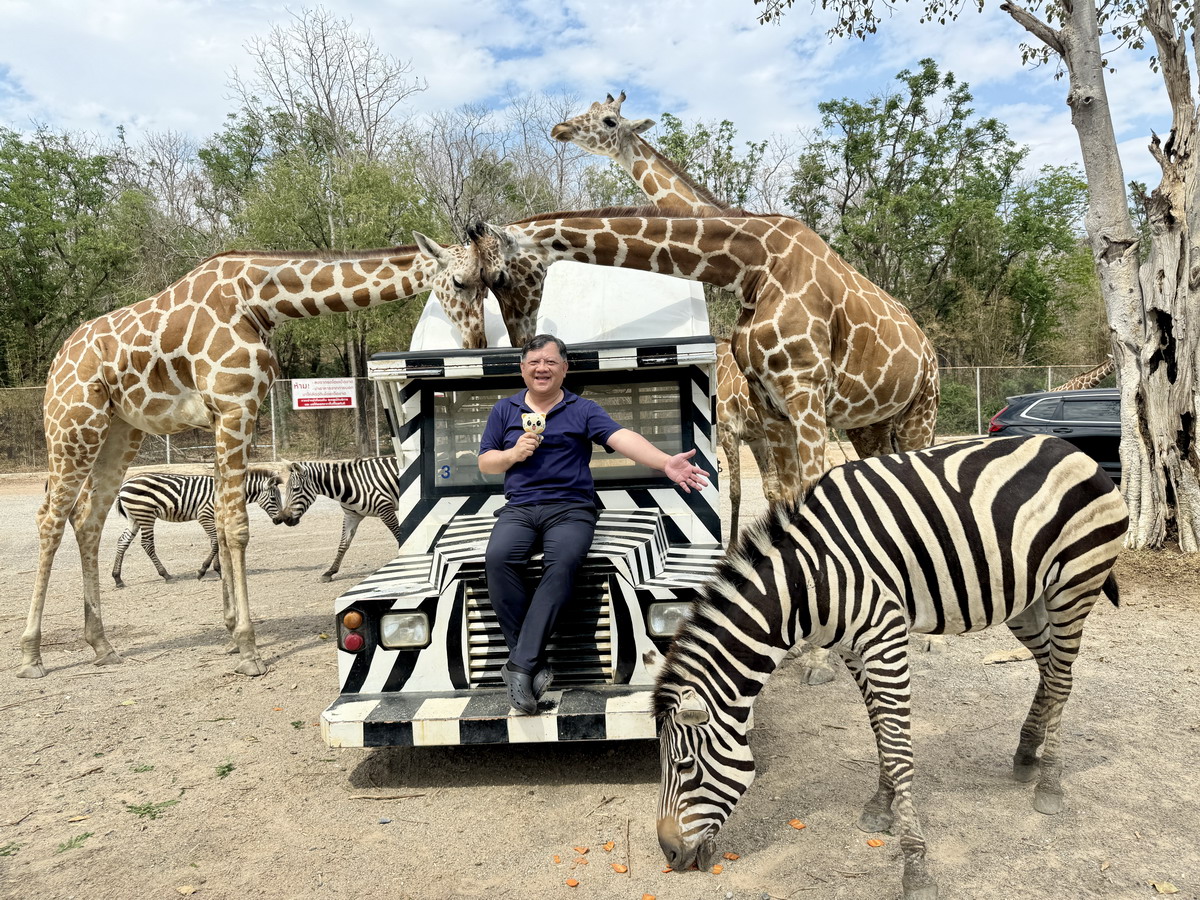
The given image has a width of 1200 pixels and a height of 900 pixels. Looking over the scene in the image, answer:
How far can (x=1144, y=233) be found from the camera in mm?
32312

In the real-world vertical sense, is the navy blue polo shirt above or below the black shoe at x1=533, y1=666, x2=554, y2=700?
above

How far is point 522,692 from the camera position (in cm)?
391

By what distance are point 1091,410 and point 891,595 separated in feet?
38.4

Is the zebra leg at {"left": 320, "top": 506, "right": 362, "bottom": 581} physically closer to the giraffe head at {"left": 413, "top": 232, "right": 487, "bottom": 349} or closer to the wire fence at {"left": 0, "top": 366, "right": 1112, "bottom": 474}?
the giraffe head at {"left": 413, "top": 232, "right": 487, "bottom": 349}

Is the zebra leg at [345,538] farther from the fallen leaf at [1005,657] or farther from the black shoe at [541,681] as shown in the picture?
the fallen leaf at [1005,657]

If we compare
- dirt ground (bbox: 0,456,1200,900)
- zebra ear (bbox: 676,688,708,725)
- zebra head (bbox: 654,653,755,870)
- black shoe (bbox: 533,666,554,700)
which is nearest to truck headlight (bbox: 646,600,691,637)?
black shoe (bbox: 533,666,554,700)

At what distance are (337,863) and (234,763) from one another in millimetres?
1501

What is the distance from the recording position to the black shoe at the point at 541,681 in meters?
3.97

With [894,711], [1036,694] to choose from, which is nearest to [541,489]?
[894,711]

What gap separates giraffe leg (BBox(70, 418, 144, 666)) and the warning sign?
12455 mm

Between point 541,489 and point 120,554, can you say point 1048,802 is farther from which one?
point 120,554

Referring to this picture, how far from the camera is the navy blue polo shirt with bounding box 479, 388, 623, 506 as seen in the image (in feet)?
14.7

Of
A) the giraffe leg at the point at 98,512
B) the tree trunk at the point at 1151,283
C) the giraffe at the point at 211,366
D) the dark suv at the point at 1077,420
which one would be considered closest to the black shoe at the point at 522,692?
the giraffe at the point at 211,366

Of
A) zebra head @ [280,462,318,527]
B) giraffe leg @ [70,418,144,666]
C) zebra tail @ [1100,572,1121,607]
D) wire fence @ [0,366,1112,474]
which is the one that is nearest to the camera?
zebra tail @ [1100,572,1121,607]
